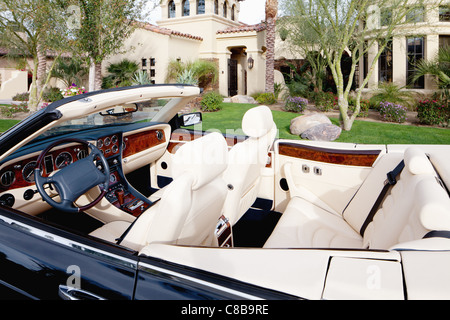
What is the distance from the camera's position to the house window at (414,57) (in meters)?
15.7

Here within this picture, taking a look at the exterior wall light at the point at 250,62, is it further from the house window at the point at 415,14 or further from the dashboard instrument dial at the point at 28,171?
the dashboard instrument dial at the point at 28,171

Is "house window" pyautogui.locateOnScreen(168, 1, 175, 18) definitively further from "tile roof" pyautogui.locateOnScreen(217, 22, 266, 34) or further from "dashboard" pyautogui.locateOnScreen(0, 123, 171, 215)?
"dashboard" pyautogui.locateOnScreen(0, 123, 171, 215)

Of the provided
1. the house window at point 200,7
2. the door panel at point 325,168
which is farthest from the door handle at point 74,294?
the house window at point 200,7

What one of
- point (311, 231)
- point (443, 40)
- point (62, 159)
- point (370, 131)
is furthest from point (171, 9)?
point (311, 231)

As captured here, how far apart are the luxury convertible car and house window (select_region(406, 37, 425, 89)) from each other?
14577 millimetres

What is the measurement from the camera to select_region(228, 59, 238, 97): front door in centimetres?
2078

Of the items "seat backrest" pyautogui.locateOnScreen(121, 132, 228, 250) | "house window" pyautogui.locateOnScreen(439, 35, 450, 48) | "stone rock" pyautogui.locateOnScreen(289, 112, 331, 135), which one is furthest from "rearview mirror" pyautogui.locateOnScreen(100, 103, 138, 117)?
"house window" pyautogui.locateOnScreen(439, 35, 450, 48)

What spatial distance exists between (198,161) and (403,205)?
1.13m

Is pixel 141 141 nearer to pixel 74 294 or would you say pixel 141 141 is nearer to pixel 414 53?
pixel 74 294

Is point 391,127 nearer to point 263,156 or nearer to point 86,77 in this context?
point 263,156

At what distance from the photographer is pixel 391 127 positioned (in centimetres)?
1155

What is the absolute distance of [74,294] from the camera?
55.8 inches

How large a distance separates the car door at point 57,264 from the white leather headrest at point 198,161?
499 mm

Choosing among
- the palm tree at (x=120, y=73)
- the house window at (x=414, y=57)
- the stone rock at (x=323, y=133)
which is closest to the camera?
the stone rock at (x=323, y=133)
